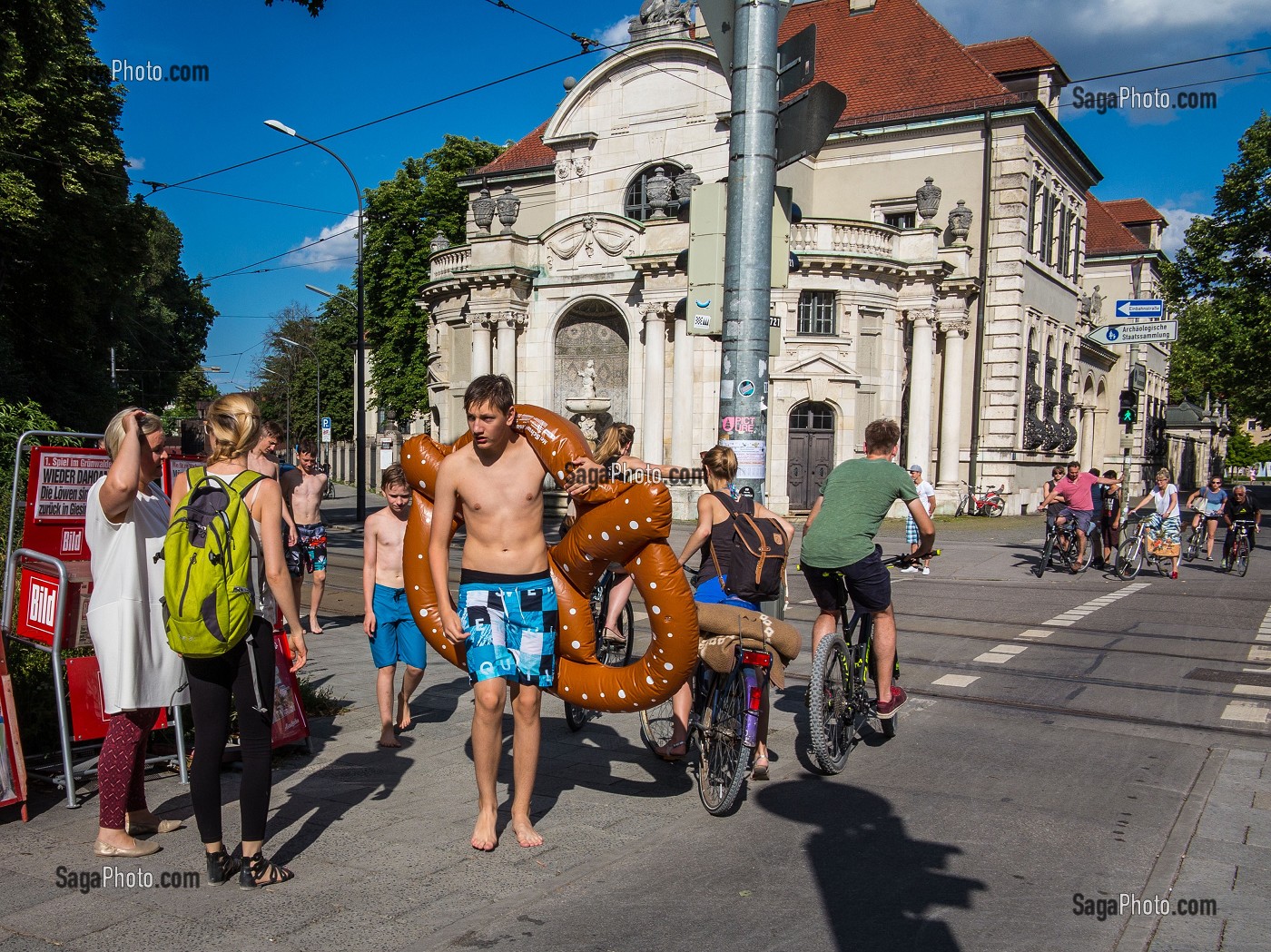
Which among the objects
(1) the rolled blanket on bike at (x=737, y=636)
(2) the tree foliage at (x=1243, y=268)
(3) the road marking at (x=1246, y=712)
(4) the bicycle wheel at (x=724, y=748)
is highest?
(2) the tree foliage at (x=1243, y=268)

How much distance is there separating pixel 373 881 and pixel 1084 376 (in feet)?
158

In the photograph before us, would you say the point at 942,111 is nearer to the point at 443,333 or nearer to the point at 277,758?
the point at 443,333

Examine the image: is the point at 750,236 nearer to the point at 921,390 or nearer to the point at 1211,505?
the point at 1211,505

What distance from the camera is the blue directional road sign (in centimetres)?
2002

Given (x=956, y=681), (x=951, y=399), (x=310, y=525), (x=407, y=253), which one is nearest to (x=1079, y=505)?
(x=956, y=681)

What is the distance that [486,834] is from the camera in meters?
4.49

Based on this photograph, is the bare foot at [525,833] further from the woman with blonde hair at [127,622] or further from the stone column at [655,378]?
the stone column at [655,378]

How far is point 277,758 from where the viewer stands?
227 inches

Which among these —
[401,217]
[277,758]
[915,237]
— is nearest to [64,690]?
[277,758]

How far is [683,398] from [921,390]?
26.7ft

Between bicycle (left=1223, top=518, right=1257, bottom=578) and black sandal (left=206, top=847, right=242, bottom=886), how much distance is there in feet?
58.5

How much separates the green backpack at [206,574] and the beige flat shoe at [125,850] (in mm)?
1082

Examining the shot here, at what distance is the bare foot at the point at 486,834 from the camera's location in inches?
176

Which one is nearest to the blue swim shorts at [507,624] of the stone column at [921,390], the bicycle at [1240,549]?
the bicycle at [1240,549]
